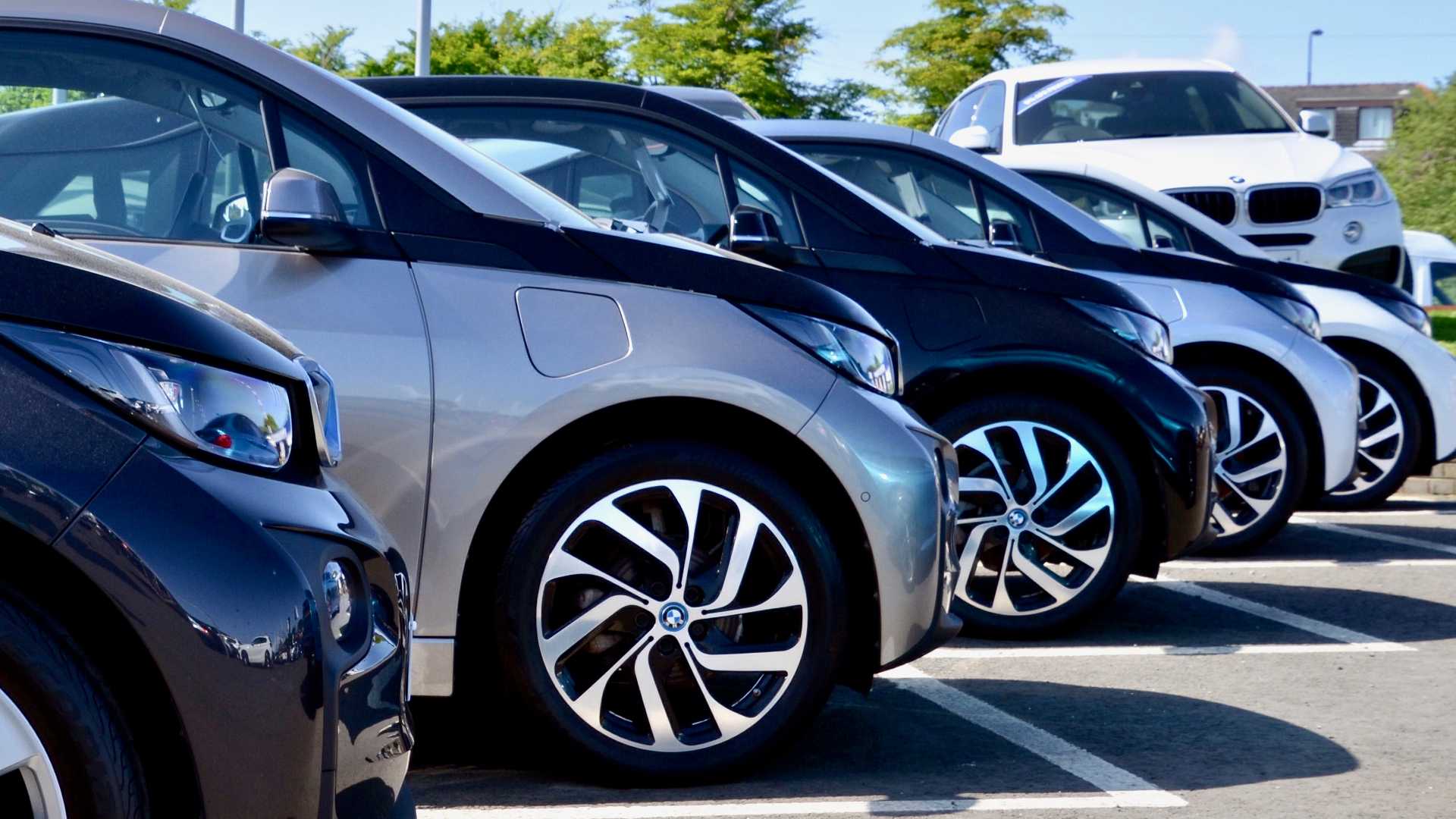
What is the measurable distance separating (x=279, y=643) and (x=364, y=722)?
0.83 feet

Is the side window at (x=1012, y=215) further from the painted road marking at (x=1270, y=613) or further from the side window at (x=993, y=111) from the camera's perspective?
the side window at (x=993, y=111)

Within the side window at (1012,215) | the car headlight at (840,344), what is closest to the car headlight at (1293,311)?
the side window at (1012,215)

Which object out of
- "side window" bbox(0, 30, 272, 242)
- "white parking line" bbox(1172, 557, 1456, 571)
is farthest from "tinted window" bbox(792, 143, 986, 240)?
"side window" bbox(0, 30, 272, 242)

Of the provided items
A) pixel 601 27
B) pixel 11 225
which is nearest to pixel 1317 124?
pixel 11 225

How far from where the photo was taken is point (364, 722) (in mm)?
2549

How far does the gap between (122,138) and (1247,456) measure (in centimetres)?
532

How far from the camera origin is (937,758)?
4.40 metres

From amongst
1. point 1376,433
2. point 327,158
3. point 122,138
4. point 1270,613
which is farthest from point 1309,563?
point 122,138

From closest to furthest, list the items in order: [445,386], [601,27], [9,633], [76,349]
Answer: [9,633]
[76,349]
[445,386]
[601,27]

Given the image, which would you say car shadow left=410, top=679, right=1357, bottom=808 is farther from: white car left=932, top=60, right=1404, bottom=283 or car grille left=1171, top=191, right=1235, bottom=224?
car grille left=1171, top=191, right=1235, bottom=224

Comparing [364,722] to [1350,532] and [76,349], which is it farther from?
[1350,532]

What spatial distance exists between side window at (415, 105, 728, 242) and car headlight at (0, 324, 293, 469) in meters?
3.20

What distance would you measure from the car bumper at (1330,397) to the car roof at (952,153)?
1065 mm

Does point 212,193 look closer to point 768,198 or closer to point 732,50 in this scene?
point 768,198
